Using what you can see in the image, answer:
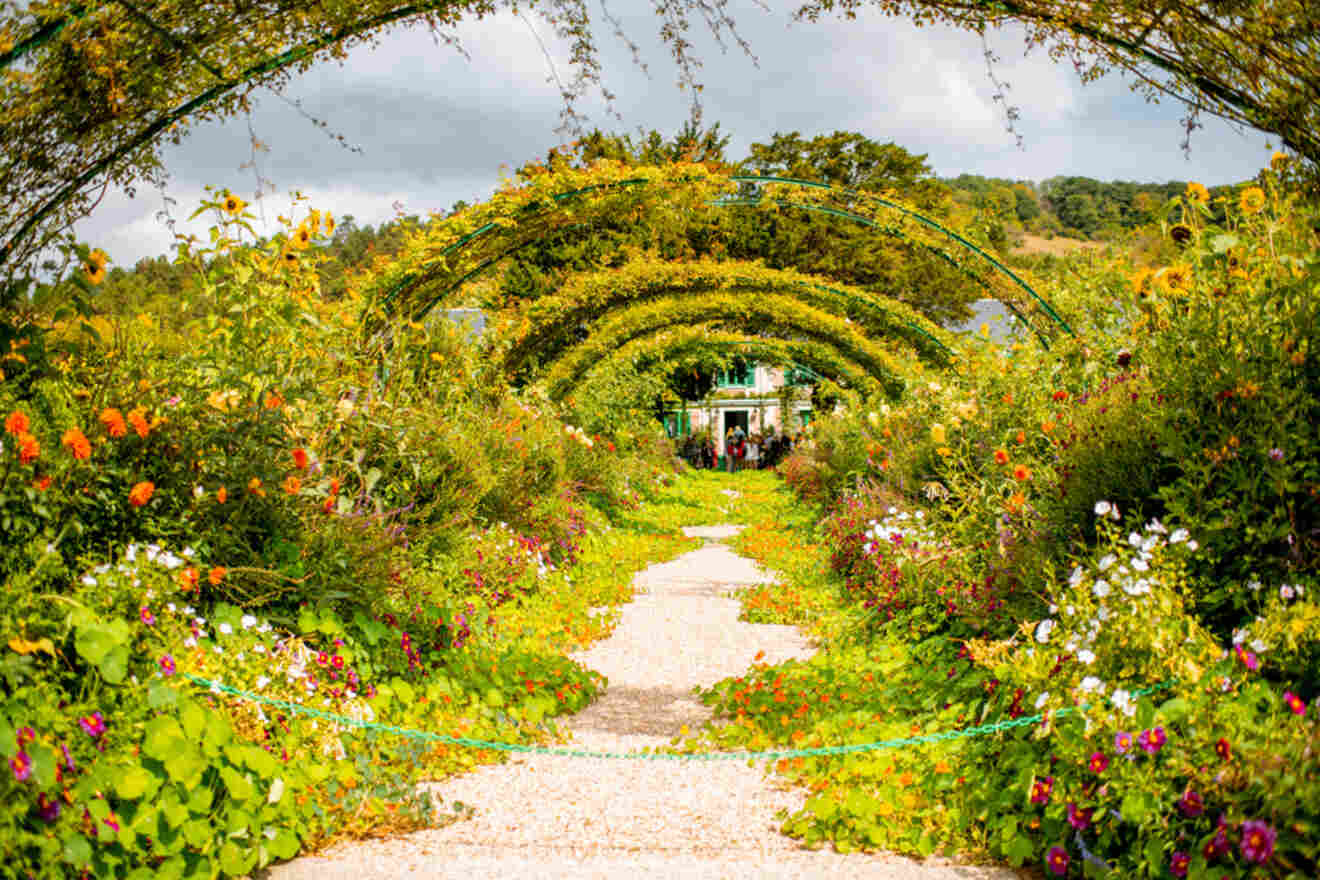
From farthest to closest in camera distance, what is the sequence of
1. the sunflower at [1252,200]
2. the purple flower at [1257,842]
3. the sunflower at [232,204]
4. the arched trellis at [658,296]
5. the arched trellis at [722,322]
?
the arched trellis at [722,322] < the arched trellis at [658,296] < the sunflower at [232,204] < the sunflower at [1252,200] < the purple flower at [1257,842]

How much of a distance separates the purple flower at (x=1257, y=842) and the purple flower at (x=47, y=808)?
2508 mm

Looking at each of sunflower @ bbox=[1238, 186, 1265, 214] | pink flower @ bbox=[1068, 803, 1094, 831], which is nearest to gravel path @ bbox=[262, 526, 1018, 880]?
pink flower @ bbox=[1068, 803, 1094, 831]

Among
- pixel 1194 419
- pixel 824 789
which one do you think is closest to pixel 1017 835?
pixel 824 789

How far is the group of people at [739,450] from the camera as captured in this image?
94.3ft

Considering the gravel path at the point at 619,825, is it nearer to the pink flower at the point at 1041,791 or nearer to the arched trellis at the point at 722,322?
the pink flower at the point at 1041,791

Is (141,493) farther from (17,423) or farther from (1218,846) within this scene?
(1218,846)

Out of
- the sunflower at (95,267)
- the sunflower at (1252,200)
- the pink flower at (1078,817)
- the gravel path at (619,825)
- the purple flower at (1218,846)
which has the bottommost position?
the gravel path at (619,825)

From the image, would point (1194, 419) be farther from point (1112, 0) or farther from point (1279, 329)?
point (1112, 0)

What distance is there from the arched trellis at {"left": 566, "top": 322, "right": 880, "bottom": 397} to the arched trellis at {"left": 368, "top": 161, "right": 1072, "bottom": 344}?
6.58 m

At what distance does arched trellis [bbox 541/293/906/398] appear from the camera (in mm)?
12742

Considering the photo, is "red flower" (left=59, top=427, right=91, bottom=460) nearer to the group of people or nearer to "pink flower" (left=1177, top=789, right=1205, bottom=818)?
"pink flower" (left=1177, top=789, right=1205, bottom=818)

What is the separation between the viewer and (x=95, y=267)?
3361mm

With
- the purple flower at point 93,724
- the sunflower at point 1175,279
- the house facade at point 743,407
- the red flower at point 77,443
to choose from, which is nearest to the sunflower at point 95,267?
the red flower at point 77,443

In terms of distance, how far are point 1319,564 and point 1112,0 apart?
7.45 ft
